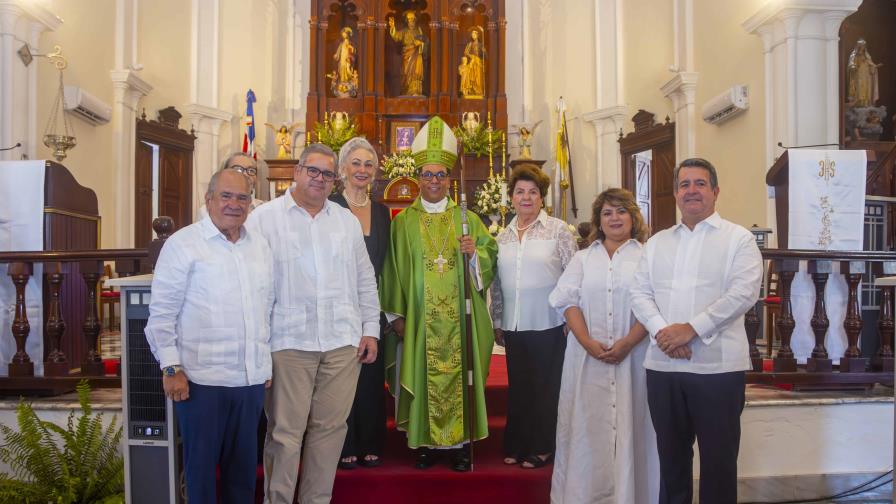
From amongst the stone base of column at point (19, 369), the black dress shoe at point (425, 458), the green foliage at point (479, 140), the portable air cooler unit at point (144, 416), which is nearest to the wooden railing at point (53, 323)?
the stone base of column at point (19, 369)

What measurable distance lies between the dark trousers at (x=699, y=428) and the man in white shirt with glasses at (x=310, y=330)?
131 cm

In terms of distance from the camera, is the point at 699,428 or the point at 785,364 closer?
the point at 699,428

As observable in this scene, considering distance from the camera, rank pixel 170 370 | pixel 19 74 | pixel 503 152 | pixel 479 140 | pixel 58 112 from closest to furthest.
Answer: pixel 170 370 < pixel 19 74 < pixel 58 112 < pixel 479 140 < pixel 503 152

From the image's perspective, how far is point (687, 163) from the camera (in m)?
2.77

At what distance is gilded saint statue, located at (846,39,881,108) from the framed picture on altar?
5486mm

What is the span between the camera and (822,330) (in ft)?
12.8

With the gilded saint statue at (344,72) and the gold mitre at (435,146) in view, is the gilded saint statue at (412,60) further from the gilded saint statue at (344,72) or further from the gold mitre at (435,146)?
the gold mitre at (435,146)

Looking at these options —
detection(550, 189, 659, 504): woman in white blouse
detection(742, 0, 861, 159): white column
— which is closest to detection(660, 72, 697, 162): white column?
detection(742, 0, 861, 159): white column

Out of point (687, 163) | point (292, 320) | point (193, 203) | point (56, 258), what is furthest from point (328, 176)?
point (193, 203)

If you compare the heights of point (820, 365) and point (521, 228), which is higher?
point (521, 228)

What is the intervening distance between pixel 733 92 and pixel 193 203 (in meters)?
6.89

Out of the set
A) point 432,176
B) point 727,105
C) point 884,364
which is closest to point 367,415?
point 432,176

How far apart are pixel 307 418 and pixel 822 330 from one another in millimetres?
2915

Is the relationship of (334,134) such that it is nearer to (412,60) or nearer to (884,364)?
(412,60)
